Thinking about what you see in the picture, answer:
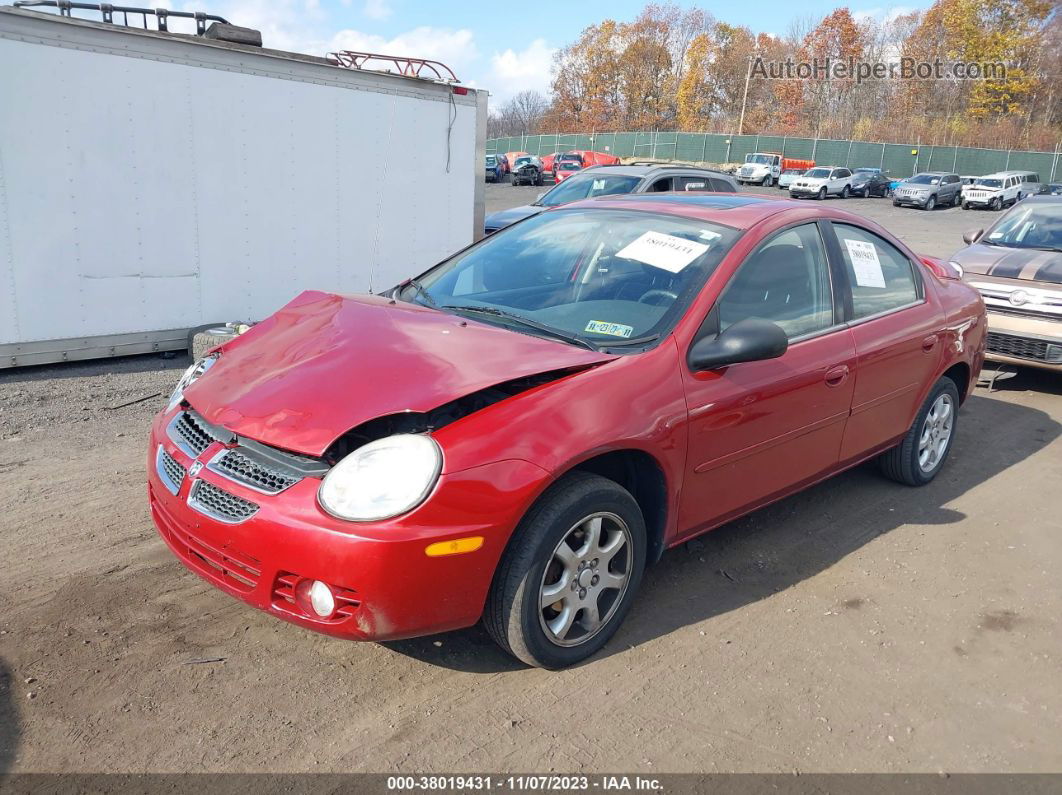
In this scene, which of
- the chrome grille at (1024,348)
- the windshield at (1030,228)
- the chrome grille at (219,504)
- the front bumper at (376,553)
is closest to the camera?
the front bumper at (376,553)

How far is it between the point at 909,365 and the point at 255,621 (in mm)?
3487

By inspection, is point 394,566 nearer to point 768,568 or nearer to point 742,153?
point 768,568

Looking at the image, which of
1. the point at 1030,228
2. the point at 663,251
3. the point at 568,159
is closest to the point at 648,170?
the point at 1030,228

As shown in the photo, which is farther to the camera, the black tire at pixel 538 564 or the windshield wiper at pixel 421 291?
the windshield wiper at pixel 421 291

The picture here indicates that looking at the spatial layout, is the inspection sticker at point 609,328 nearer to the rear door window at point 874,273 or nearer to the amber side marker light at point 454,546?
the amber side marker light at point 454,546

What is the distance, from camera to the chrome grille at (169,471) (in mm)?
2988

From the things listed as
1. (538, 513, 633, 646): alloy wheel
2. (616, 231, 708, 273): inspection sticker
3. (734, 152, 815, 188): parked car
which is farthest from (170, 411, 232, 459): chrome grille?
(734, 152, 815, 188): parked car

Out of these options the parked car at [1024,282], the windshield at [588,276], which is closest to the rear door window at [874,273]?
the windshield at [588,276]

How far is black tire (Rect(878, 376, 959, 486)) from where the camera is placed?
189 inches

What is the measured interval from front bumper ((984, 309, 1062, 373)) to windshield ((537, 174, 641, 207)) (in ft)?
17.5

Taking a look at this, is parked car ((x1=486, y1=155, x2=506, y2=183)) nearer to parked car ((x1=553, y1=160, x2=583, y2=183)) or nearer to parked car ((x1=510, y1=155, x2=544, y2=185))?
parked car ((x1=510, y1=155, x2=544, y2=185))

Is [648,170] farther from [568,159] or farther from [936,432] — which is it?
[568,159]

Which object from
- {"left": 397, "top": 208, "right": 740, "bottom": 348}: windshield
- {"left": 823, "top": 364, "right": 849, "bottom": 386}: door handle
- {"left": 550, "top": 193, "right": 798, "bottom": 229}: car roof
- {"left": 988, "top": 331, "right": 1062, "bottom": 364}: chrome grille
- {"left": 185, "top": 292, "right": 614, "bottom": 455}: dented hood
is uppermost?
{"left": 550, "top": 193, "right": 798, "bottom": 229}: car roof

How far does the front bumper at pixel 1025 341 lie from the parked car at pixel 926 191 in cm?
3344
